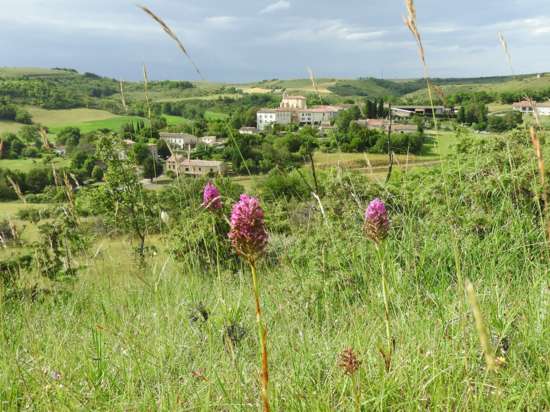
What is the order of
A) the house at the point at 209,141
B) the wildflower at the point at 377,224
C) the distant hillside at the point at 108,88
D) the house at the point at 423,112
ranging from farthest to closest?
the distant hillside at the point at 108,88 → the house at the point at 209,141 → the house at the point at 423,112 → the wildflower at the point at 377,224

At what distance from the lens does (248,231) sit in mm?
1110

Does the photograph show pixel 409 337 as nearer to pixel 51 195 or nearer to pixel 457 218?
pixel 457 218

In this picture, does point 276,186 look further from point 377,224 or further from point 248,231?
point 248,231

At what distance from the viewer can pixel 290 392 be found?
1791mm

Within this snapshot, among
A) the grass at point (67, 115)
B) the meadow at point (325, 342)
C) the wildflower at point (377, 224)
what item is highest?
the grass at point (67, 115)

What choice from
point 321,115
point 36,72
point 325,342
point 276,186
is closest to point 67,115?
point 36,72

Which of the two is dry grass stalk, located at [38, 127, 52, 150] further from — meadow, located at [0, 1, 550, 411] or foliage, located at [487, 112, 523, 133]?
foliage, located at [487, 112, 523, 133]

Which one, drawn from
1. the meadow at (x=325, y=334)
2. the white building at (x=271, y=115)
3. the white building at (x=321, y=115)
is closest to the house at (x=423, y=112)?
the meadow at (x=325, y=334)

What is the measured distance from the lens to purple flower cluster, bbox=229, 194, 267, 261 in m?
1.08

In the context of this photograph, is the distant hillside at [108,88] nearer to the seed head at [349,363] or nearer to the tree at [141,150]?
the tree at [141,150]

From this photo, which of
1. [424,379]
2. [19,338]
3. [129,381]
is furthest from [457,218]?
[19,338]

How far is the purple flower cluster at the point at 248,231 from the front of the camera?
1078 millimetres

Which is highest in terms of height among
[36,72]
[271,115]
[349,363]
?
[36,72]

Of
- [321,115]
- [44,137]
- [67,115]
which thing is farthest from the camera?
[67,115]
